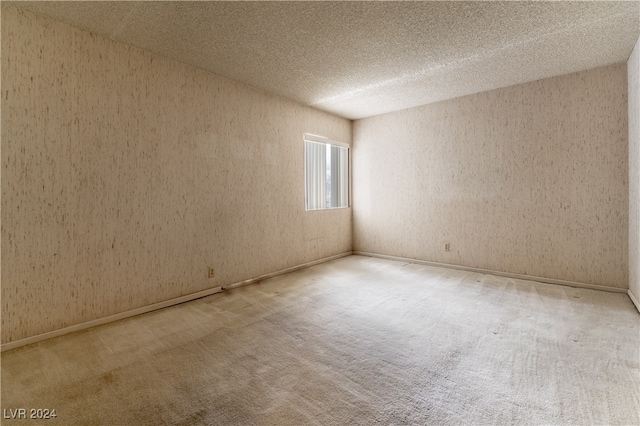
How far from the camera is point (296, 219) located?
472cm

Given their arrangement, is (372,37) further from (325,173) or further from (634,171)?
(634,171)

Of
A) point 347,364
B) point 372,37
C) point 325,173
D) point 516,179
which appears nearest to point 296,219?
point 325,173

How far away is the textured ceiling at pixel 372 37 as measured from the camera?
2373 mm

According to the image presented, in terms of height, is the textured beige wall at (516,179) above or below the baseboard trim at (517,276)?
above

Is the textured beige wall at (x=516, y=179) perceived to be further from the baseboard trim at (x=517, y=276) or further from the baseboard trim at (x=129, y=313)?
the baseboard trim at (x=129, y=313)

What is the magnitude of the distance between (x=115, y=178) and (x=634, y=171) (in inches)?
211

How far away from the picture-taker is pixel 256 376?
6.17 feet

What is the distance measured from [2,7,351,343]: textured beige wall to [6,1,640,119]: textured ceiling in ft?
1.03

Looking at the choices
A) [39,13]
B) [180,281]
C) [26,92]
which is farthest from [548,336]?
[39,13]

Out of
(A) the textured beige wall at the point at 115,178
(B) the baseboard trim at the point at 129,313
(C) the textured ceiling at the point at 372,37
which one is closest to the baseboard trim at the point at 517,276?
(B) the baseboard trim at the point at 129,313

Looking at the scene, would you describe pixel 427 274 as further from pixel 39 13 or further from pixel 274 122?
pixel 39 13

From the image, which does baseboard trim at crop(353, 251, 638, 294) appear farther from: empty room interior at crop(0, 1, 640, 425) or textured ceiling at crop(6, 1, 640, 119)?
textured ceiling at crop(6, 1, 640, 119)

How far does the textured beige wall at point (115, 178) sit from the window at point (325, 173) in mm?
1008

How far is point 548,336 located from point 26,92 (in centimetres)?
473
